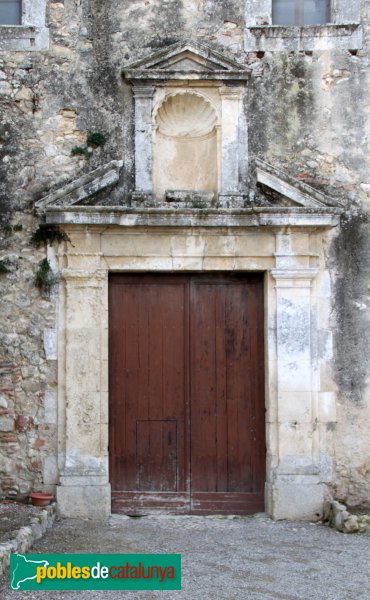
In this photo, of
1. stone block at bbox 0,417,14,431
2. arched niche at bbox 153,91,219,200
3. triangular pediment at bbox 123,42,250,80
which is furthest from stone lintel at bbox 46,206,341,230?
stone block at bbox 0,417,14,431

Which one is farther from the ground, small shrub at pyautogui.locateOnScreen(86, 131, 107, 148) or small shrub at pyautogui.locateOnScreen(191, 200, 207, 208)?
small shrub at pyautogui.locateOnScreen(86, 131, 107, 148)

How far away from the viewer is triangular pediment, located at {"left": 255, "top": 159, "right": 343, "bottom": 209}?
721cm

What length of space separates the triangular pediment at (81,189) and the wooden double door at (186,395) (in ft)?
2.51

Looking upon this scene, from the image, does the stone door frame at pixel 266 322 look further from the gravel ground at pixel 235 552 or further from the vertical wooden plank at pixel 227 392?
the gravel ground at pixel 235 552

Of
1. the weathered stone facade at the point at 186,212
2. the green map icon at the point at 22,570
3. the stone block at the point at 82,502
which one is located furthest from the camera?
the weathered stone facade at the point at 186,212

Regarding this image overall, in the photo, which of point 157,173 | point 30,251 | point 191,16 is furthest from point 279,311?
point 191,16

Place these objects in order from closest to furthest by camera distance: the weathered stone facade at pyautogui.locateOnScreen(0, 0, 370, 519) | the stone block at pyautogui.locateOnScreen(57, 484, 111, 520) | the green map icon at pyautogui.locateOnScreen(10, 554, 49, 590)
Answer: the green map icon at pyautogui.locateOnScreen(10, 554, 49, 590) → the stone block at pyautogui.locateOnScreen(57, 484, 111, 520) → the weathered stone facade at pyautogui.locateOnScreen(0, 0, 370, 519)

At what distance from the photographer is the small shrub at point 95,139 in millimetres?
7336

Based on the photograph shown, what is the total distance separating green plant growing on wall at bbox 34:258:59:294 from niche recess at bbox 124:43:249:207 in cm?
92

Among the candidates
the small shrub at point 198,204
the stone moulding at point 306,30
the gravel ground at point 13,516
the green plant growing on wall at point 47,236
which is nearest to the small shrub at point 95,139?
the green plant growing on wall at point 47,236

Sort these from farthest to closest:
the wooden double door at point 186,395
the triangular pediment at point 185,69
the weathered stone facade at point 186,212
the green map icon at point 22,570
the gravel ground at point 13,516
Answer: the wooden double door at point 186,395, the triangular pediment at point 185,69, the weathered stone facade at point 186,212, the gravel ground at point 13,516, the green map icon at point 22,570

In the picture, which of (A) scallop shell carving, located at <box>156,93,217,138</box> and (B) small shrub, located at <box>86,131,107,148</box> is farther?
(A) scallop shell carving, located at <box>156,93,217,138</box>

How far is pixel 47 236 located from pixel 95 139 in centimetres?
92

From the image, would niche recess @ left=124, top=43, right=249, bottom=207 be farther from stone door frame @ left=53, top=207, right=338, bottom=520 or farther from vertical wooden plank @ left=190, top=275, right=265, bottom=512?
vertical wooden plank @ left=190, top=275, right=265, bottom=512
